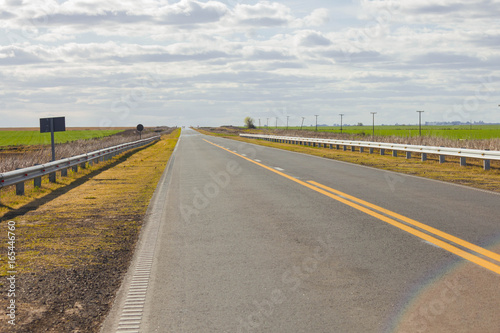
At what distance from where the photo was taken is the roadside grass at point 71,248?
4711 mm

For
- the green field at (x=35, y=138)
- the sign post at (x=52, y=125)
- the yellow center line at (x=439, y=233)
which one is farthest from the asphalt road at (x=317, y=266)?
the green field at (x=35, y=138)

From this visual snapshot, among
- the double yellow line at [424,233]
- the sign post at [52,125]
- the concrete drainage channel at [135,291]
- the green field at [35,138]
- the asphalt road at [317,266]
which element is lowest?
the concrete drainage channel at [135,291]

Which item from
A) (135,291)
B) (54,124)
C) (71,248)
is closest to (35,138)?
(54,124)

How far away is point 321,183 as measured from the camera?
47.3 feet

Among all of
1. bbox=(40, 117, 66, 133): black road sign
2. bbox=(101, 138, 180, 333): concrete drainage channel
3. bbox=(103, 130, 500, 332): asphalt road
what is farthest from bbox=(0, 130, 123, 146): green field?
bbox=(101, 138, 180, 333): concrete drainage channel

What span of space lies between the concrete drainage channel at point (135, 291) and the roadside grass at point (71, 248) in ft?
0.35

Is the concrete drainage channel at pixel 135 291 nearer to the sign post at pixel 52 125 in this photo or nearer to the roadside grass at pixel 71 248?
the roadside grass at pixel 71 248

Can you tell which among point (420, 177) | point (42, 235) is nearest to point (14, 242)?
point (42, 235)

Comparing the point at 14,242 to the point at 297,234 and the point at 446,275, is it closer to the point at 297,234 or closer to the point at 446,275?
the point at 297,234

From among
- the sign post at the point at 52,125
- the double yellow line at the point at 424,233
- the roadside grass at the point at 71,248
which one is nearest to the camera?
the roadside grass at the point at 71,248

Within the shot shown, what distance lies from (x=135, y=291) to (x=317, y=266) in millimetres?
2067

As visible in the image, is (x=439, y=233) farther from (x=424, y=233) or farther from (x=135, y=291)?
(x=135, y=291)

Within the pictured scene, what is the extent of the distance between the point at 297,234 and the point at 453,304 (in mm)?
3315

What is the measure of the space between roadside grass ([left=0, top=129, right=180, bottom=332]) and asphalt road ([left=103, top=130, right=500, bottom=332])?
28 cm
